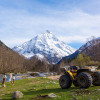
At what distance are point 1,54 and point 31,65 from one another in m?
69.8

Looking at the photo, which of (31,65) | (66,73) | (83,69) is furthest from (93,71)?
(31,65)

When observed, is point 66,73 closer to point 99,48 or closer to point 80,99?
point 80,99

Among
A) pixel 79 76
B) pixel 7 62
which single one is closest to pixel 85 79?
pixel 79 76

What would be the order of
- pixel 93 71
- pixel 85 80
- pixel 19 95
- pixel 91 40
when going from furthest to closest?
pixel 91 40
pixel 93 71
pixel 85 80
pixel 19 95

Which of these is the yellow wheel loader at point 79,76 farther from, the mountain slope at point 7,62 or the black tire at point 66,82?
the mountain slope at point 7,62

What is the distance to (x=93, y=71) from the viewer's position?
14.2 meters

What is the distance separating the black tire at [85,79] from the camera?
12.8m

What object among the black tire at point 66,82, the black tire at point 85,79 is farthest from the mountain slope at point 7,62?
the black tire at point 85,79

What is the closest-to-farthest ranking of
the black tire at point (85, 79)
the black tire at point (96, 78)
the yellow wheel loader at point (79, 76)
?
the black tire at point (85, 79) → the yellow wheel loader at point (79, 76) → the black tire at point (96, 78)

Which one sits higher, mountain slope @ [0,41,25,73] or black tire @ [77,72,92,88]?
mountain slope @ [0,41,25,73]

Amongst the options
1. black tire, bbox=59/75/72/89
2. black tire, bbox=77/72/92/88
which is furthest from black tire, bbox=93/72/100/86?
black tire, bbox=59/75/72/89

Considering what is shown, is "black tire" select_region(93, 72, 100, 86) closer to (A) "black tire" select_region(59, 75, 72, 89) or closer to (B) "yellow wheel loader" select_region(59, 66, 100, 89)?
(B) "yellow wheel loader" select_region(59, 66, 100, 89)

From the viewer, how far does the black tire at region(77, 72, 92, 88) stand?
12.8m

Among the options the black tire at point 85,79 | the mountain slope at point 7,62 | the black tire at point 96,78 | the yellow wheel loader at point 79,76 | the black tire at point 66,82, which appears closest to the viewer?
the black tire at point 85,79
